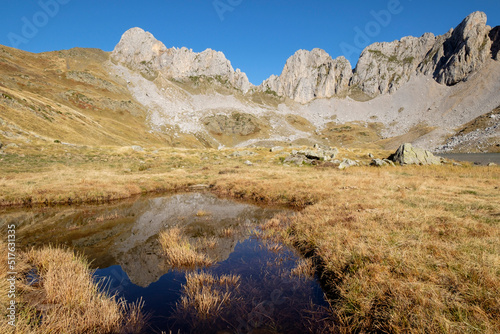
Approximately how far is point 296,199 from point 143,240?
44.3ft

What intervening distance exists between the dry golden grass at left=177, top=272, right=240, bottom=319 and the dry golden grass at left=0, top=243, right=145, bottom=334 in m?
1.39

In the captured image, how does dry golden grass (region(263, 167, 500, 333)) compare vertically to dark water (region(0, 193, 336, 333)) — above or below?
above

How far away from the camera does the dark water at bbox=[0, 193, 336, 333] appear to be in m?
6.39

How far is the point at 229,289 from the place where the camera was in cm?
774

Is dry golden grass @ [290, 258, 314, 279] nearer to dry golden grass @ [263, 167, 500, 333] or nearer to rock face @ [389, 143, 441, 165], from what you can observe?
dry golden grass @ [263, 167, 500, 333]

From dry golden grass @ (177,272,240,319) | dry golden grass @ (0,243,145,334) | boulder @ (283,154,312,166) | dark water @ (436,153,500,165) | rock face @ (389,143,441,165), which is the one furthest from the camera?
dark water @ (436,153,500,165)

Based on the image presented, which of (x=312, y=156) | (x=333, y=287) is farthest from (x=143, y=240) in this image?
(x=312, y=156)

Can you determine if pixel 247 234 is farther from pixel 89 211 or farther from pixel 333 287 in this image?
pixel 89 211

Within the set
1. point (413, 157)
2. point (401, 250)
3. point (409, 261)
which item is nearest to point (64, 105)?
point (413, 157)

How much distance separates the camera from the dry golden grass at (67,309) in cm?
534

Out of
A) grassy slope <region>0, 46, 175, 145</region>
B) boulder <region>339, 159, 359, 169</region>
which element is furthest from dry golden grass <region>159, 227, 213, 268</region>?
grassy slope <region>0, 46, 175, 145</region>

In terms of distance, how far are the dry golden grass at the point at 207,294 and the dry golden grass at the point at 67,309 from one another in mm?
1392

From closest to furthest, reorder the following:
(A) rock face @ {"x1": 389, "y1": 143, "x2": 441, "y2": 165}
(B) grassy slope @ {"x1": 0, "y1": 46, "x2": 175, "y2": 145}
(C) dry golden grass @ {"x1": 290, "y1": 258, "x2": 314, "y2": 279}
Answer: (C) dry golden grass @ {"x1": 290, "y1": 258, "x2": 314, "y2": 279} < (A) rock face @ {"x1": 389, "y1": 143, "x2": 441, "y2": 165} < (B) grassy slope @ {"x1": 0, "y1": 46, "x2": 175, "y2": 145}

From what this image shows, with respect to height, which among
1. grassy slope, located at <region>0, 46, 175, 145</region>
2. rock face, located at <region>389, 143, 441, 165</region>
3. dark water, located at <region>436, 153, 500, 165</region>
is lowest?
rock face, located at <region>389, 143, 441, 165</region>
